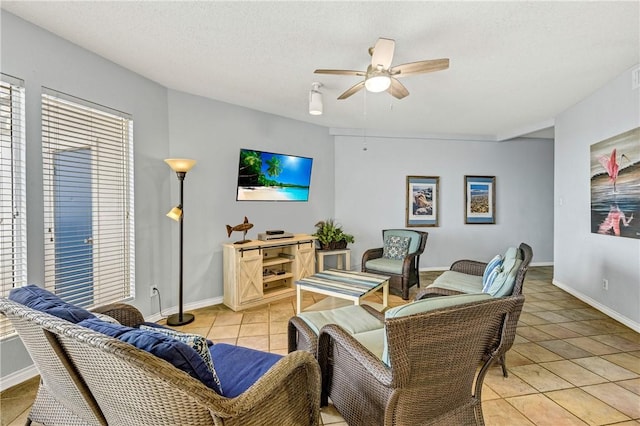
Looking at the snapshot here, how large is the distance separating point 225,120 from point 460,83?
280cm

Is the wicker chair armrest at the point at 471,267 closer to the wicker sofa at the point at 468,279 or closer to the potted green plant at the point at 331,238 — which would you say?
the wicker sofa at the point at 468,279

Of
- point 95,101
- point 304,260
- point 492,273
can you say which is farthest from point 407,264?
point 95,101

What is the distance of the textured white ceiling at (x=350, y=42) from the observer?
2.07 metres

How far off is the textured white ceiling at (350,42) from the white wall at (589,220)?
10.9 inches

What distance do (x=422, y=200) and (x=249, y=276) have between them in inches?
139

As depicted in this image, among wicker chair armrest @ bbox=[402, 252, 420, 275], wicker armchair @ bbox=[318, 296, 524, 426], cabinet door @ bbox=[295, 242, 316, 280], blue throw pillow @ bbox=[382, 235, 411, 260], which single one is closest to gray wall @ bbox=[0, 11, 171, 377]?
cabinet door @ bbox=[295, 242, 316, 280]

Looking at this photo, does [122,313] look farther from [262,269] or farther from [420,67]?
[420,67]

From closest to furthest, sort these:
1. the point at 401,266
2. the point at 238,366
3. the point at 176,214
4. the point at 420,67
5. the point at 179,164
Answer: the point at 238,366 < the point at 420,67 < the point at 179,164 < the point at 176,214 < the point at 401,266

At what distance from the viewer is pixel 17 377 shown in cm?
217

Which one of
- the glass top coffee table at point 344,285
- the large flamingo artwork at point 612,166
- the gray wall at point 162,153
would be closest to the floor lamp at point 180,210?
the gray wall at point 162,153

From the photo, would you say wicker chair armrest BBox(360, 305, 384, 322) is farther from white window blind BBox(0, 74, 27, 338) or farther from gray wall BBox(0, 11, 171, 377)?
white window blind BBox(0, 74, 27, 338)

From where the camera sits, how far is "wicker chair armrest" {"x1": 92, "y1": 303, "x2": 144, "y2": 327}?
1832 millimetres

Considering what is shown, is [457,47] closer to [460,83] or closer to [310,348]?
[460,83]

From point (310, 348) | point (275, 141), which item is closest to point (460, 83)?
point (275, 141)
